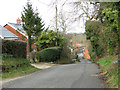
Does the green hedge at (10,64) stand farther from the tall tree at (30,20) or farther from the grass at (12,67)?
the tall tree at (30,20)

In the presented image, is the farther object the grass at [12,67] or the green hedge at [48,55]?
the green hedge at [48,55]

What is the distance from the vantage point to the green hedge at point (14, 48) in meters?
9.82

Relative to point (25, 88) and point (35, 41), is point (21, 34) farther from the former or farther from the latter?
point (25, 88)

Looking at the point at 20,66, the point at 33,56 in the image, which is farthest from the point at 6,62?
the point at 33,56

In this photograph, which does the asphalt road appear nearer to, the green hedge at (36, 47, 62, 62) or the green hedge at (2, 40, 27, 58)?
the green hedge at (2, 40, 27, 58)

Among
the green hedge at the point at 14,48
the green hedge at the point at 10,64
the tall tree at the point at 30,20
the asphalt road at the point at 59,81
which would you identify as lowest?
the asphalt road at the point at 59,81

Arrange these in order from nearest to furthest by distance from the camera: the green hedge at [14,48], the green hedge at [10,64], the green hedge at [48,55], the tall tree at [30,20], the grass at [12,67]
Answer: the grass at [12,67], the green hedge at [10,64], the green hedge at [14,48], the green hedge at [48,55], the tall tree at [30,20]

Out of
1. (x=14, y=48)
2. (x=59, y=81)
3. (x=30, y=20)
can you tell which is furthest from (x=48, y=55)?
(x=59, y=81)

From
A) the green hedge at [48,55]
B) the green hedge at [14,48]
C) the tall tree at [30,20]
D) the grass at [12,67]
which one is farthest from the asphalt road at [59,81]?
the tall tree at [30,20]

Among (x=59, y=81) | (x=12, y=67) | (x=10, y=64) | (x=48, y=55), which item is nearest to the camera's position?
(x=59, y=81)

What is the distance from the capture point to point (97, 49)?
22.3 m

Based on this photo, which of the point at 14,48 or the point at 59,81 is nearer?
the point at 59,81

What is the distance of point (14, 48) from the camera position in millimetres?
10773

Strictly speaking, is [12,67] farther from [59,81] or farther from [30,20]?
[30,20]
